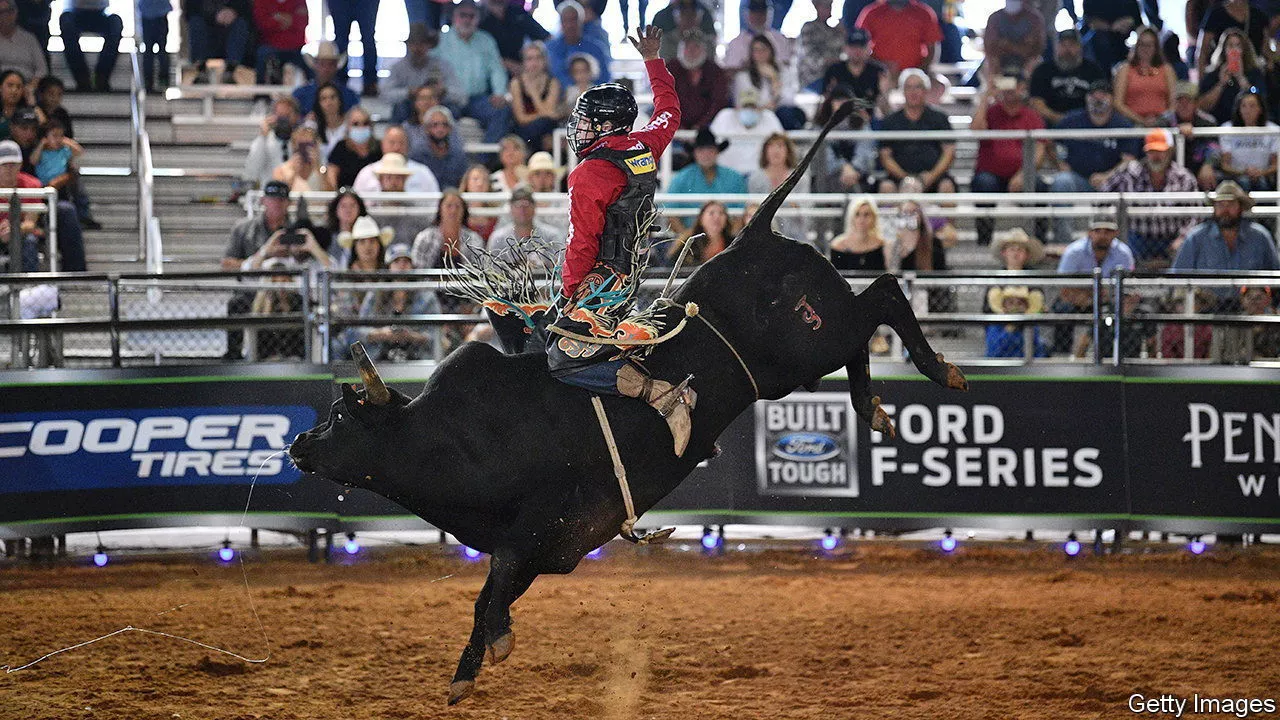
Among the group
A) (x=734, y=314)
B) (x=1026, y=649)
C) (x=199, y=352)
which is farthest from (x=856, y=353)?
(x=199, y=352)

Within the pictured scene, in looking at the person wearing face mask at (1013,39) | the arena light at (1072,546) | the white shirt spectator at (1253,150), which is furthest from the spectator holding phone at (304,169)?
the white shirt spectator at (1253,150)

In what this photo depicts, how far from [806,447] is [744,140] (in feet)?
13.6

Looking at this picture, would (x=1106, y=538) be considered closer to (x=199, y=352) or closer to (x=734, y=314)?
(x=734, y=314)

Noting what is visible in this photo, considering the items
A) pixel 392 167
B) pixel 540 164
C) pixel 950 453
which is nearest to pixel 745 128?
pixel 540 164

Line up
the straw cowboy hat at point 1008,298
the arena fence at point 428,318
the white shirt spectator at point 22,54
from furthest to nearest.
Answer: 1. the white shirt spectator at point 22,54
2. the straw cowboy hat at point 1008,298
3. the arena fence at point 428,318

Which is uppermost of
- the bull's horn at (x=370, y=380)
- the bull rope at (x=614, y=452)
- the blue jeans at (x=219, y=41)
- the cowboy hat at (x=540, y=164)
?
the blue jeans at (x=219, y=41)

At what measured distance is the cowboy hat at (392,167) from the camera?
1323 centimetres

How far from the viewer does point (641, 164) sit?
621cm

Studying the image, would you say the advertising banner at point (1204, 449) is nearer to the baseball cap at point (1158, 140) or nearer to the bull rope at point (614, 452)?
the baseball cap at point (1158, 140)

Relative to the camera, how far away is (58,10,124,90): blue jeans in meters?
15.9

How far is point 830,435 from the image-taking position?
11.2m

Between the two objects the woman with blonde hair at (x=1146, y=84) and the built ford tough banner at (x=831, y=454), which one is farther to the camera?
the woman with blonde hair at (x=1146, y=84)

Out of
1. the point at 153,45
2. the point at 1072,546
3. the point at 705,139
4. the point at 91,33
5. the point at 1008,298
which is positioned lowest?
the point at 1072,546

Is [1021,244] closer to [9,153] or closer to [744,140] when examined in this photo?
[744,140]
